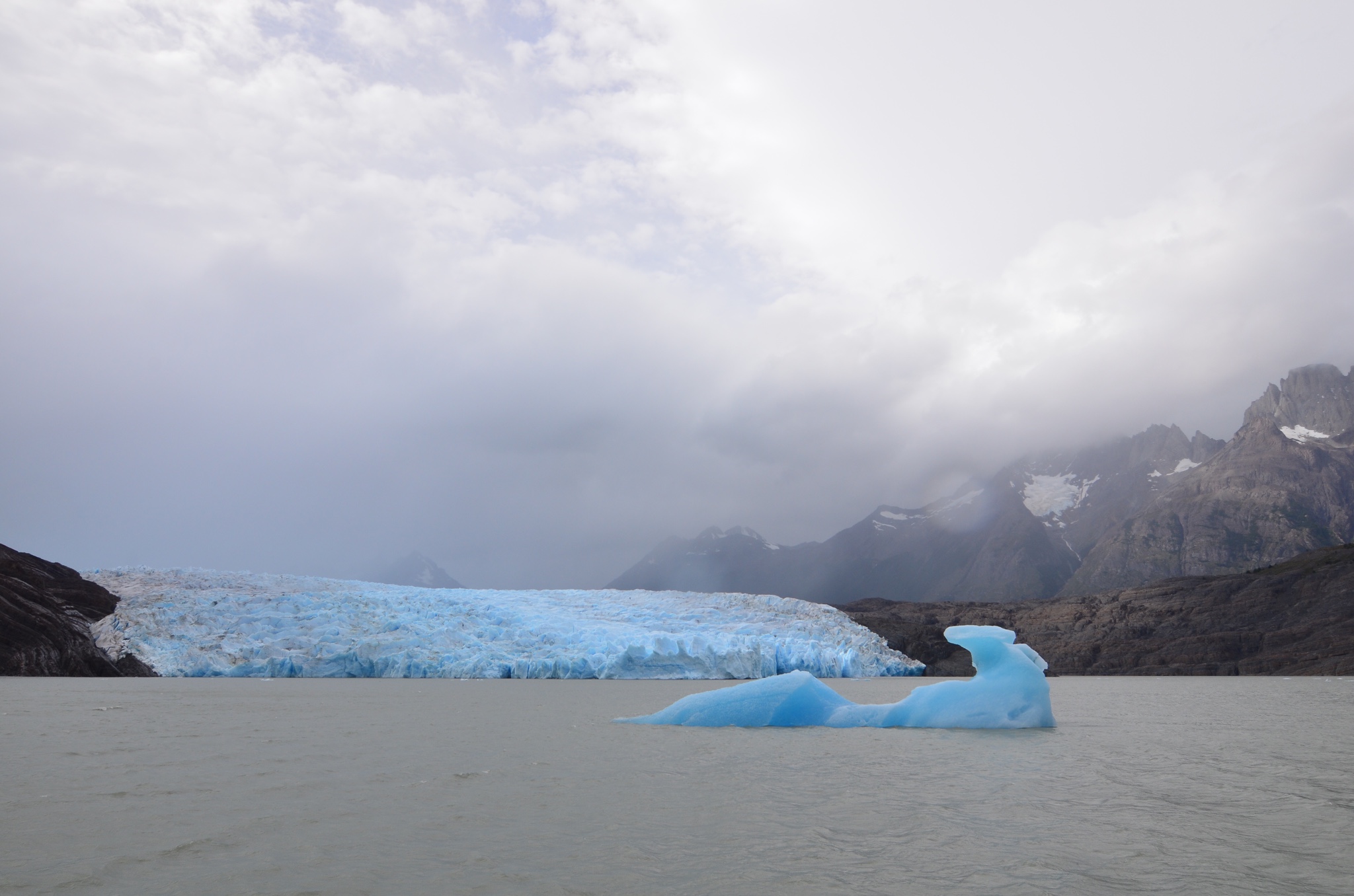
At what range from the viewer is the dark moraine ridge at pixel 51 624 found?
28.1 metres

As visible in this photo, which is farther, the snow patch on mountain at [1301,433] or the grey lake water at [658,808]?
the snow patch on mountain at [1301,433]

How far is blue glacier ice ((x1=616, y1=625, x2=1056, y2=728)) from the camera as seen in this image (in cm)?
1447

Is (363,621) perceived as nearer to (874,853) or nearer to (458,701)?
(458,701)

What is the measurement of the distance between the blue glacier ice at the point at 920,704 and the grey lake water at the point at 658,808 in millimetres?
447

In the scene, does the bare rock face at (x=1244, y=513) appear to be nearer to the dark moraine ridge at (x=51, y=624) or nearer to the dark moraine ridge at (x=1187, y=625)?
the dark moraine ridge at (x=1187, y=625)

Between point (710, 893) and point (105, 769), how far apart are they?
772 centimetres

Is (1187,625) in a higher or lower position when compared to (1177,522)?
lower

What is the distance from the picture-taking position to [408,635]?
32844 mm

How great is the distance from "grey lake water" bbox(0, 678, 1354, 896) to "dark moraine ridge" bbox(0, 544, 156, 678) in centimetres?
1637

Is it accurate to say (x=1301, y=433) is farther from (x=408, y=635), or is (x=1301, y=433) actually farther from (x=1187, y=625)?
(x=408, y=635)

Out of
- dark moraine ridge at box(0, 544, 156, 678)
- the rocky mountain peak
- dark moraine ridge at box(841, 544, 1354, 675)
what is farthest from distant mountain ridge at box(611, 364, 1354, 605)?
dark moraine ridge at box(0, 544, 156, 678)

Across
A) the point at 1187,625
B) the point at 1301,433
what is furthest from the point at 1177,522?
the point at 1187,625

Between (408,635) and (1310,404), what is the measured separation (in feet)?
564

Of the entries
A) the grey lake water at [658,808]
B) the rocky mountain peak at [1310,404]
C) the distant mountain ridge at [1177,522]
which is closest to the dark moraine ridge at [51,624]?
the grey lake water at [658,808]
